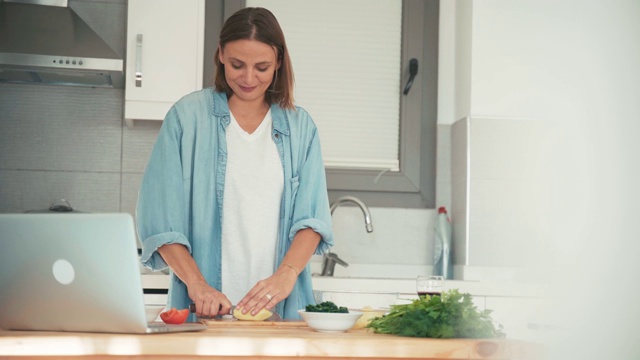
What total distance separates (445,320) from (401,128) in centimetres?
256

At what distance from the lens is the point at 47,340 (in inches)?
43.2

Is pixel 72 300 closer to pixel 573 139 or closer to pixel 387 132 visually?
pixel 573 139

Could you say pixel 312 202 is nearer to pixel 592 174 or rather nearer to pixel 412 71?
pixel 592 174

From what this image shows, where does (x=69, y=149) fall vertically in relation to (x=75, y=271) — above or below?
above

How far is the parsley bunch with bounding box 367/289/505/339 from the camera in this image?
1.25 m

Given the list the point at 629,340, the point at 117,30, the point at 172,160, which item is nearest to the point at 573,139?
the point at 629,340

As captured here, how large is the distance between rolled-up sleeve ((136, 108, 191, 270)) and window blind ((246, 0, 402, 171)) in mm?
1801

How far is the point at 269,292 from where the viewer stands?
172cm

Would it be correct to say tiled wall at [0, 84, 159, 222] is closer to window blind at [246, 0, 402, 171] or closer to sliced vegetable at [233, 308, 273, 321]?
window blind at [246, 0, 402, 171]

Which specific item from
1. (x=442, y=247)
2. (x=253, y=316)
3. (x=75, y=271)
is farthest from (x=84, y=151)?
(x=75, y=271)

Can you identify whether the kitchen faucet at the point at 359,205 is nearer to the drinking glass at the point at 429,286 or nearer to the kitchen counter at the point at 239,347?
the drinking glass at the point at 429,286

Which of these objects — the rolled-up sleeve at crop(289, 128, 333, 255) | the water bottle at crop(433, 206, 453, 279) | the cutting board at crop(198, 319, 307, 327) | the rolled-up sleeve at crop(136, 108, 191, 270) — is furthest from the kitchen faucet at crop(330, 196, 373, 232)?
the cutting board at crop(198, 319, 307, 327)

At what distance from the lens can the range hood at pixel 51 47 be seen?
3193 millimetres

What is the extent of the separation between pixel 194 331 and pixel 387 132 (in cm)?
259
